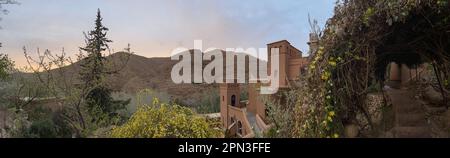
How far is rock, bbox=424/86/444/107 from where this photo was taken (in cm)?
530

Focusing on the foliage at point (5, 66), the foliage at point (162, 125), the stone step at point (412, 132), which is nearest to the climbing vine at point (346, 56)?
the stone step at point (412, 132)

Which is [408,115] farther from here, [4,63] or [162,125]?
[4,63]

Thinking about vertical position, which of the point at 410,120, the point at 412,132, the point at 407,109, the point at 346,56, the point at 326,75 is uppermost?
the point at 346,56

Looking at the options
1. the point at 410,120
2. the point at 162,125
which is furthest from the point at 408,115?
the point at 162,125

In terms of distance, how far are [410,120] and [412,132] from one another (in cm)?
46

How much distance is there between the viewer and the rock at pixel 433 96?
209 inches

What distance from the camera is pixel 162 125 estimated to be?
430cm

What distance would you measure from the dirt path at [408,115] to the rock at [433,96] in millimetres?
332

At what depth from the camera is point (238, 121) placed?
20.2 m

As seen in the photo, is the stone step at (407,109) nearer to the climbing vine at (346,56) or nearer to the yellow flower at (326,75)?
the climbing vine at (346,56)

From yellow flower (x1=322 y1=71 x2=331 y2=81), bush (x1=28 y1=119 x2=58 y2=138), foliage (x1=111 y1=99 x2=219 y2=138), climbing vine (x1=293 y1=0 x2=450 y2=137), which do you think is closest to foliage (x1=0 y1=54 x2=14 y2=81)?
bush (x1=28 y1=119 x2=58 y2=138)

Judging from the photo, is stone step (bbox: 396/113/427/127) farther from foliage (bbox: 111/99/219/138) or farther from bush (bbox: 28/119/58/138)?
bush (bbox: 28/119/58/138)

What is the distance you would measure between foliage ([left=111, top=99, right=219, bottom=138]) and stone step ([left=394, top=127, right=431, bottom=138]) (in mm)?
2689

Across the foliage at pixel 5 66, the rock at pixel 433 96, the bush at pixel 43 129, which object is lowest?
the bush at pixel 43 129
